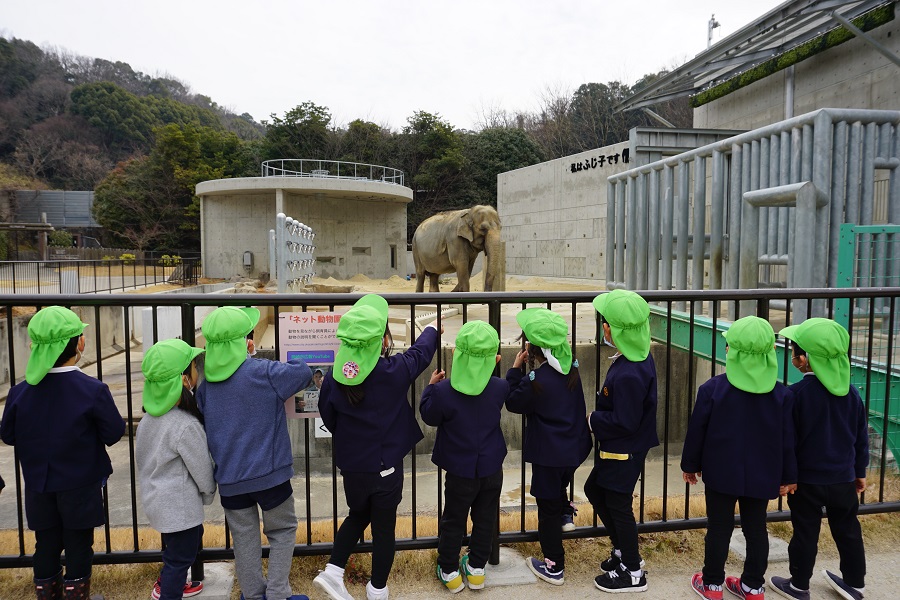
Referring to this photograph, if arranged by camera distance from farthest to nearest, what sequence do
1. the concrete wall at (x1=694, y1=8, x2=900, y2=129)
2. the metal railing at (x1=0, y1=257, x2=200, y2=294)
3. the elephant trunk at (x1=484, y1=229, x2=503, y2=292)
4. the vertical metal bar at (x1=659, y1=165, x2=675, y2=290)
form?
the metal railing at (x1=0, y1=257, x2=200, y2=294)
the elephant trunk at (x1=484, y1=229, x2=503, y2=292)
the concrete wall at (x1=694, y1=8, x2=900, y2=129)
the vertical metal bar at (x1=659, y1=165, x2=675, y2=290)

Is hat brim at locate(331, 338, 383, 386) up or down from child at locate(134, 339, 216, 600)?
up

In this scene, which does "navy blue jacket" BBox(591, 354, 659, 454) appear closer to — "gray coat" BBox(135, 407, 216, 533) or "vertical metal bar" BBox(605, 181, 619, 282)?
"gray coat" BBox(135, 407, 216, 533)

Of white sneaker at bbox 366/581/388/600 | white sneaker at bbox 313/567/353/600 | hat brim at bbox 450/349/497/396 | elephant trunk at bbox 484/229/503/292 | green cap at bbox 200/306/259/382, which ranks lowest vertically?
white sneaker at bbox 366/581/388/600

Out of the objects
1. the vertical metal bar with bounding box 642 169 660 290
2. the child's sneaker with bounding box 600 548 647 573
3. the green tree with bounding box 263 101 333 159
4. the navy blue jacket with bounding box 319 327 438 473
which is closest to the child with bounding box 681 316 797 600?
the child's sneaker with bounding box 600 548 647 573

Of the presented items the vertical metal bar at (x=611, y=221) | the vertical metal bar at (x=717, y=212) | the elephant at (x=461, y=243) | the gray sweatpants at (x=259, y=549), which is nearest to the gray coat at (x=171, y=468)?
the gray sweatpants at (x=259, y=549)

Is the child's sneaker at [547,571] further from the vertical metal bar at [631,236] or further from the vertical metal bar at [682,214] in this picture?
the vertical metal bar at [631,236]

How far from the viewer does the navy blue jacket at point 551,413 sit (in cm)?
293

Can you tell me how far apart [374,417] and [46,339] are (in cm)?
139

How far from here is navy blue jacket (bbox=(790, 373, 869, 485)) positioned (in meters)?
2.81

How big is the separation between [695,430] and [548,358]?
29.3 inches

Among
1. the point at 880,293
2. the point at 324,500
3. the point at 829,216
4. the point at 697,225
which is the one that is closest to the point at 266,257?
the point at 324,500

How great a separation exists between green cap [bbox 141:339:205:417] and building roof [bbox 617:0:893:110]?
54.6 ft

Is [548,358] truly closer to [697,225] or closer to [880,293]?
[880,293]

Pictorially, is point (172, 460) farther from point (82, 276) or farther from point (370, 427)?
point (82, 276)
